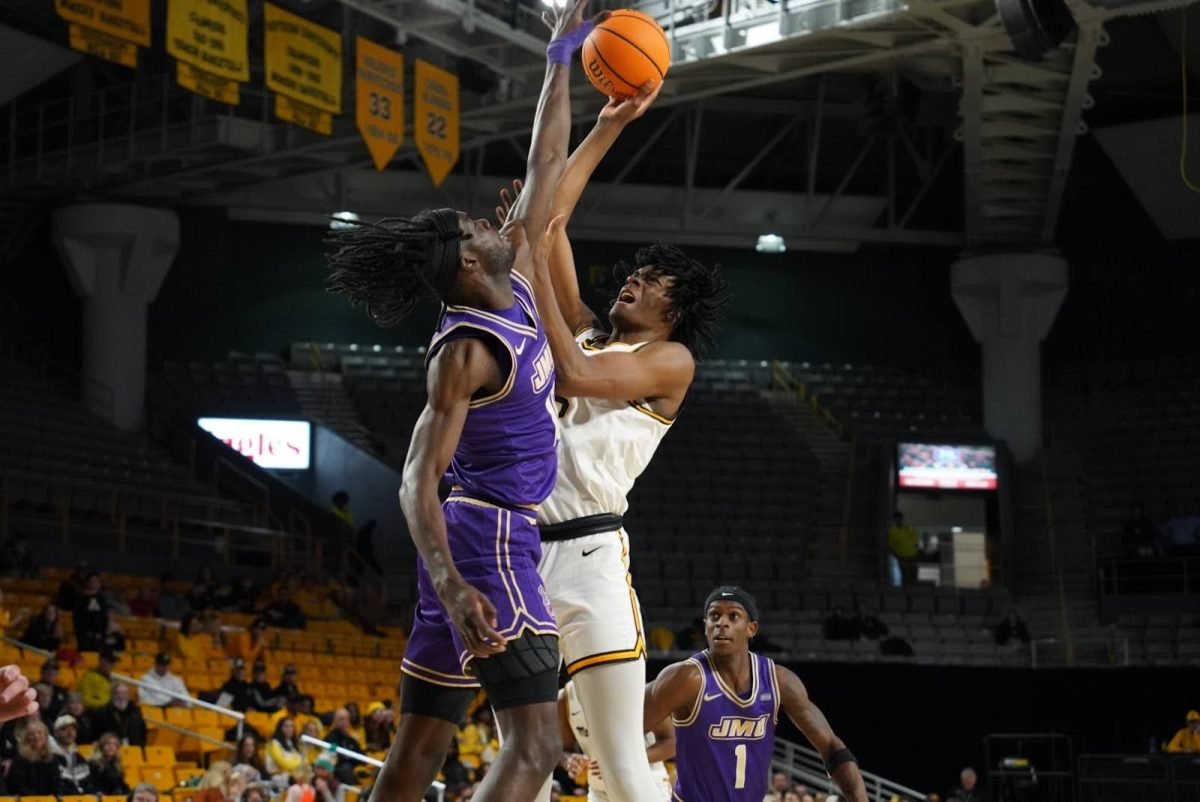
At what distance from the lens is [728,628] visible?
7.65m

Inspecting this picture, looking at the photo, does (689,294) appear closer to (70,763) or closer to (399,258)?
(399,258)

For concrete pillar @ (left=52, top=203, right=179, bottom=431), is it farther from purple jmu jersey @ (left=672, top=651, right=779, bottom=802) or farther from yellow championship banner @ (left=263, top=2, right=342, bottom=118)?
purple jmu jersey @ (left=672, top=651, right=779, bottom=802)

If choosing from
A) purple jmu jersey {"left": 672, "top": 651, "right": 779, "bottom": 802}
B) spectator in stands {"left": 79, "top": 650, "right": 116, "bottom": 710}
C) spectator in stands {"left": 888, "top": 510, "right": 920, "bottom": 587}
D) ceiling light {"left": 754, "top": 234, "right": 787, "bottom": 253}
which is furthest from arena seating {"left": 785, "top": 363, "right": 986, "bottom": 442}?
purple jmu jersey {"left": 672, "top": 651, "right": 779, "bottom": 802}

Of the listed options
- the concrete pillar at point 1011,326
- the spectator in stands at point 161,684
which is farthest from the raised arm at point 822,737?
the concrete pillar at point 1011,326

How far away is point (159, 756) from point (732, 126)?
19.3 m

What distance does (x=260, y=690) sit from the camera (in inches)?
604

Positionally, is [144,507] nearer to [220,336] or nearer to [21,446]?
[21,446]

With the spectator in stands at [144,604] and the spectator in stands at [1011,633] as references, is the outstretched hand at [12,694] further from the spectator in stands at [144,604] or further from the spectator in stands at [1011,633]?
the spectator in stands at [1011,633]

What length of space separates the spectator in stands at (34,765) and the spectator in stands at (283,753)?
201 cm

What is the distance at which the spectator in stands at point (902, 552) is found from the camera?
2555cm

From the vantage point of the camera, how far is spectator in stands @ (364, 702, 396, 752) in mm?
14969

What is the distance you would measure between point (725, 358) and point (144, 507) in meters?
12.4

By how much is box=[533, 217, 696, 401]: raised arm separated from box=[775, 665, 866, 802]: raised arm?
1.95m

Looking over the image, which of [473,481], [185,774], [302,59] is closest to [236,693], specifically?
[185,774]
